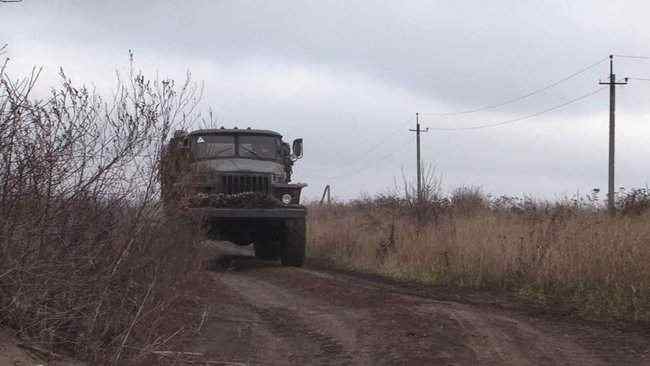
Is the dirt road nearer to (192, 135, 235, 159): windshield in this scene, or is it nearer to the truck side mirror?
(192, 135, 235, 159): windshield

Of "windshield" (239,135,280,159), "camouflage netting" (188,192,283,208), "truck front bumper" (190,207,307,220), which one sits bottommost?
"truck front bumper" (190,207,307,220)

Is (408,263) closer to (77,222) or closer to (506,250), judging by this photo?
(506,250)

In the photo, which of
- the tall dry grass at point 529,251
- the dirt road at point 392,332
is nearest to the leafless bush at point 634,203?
the tall dry grass at point 529,251

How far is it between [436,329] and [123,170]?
10.9 ft

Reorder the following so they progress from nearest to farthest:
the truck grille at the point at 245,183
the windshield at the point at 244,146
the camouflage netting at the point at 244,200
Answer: the camouflage netting at the point at 244,200 → the truck grille at the point at 245,183 → the windshield at the point at 244,146

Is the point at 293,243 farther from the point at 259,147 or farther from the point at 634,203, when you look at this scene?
the point at 634,203

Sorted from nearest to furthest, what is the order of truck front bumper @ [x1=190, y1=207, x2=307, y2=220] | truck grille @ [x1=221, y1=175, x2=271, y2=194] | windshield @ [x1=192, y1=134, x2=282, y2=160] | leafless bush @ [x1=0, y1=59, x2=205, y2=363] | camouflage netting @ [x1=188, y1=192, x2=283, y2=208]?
leafless bush @ [x1=0, y1=59, x2=205, y2=363], truck front bumper @ [x1=190, y1=207, x2=307, y2=220], camouflage netting @ [x1=188, y1=192, x2=283, y2=208], truck grille @ [x1=221, y1=175, x2=271, y2=194], windshield @ [x1=192, y1=134, x2=282, y2=160]

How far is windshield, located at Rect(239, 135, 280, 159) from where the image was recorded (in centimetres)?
1405

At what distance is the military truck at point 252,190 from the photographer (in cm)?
1261

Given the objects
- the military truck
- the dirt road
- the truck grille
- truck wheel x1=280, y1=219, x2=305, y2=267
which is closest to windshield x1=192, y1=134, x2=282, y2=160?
the military truck

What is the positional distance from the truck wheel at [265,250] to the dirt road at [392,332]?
16.2 feet

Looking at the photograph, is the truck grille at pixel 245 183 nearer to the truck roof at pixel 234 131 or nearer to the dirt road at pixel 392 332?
the truck roof at pixel 234 131

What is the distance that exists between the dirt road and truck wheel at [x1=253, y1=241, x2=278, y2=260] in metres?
4.95

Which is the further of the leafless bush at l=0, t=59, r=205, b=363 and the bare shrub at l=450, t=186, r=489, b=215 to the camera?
the bare shrub at l=450, t=186, r=489, b=215
